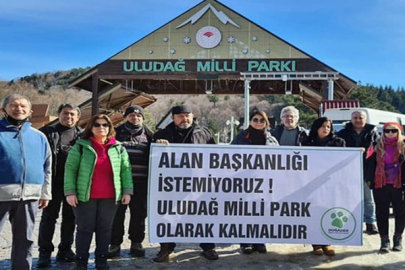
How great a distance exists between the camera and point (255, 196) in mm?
5070

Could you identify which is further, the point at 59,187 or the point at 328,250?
the point at 328,250

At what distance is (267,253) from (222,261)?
699 millimetres

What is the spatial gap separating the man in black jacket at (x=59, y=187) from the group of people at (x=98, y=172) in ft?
0.04

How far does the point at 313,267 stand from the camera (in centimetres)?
486

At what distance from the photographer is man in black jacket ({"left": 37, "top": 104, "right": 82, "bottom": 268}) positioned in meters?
4.88

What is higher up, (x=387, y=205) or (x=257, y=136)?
(x=257, y=136)

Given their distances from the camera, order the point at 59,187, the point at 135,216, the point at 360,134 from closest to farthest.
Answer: the point at 59,187, the point at 135,216, the point at 360,134

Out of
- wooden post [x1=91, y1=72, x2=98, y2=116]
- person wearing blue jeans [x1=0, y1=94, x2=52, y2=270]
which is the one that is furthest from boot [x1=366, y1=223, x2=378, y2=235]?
wooden post [x1=91, y1=72, x2=98, y2=116]

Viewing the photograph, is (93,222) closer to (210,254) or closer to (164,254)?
(164,254)

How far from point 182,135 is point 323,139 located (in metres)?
1.90

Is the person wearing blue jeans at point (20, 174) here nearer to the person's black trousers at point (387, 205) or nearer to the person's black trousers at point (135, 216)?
the person's black trousers at point (135, 216)

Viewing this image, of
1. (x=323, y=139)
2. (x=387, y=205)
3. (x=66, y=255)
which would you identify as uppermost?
(x=323, y=139)

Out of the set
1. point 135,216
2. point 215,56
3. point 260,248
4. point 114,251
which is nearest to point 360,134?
point 260,248

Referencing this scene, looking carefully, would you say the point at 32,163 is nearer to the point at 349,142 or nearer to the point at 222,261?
the point at 222,261
